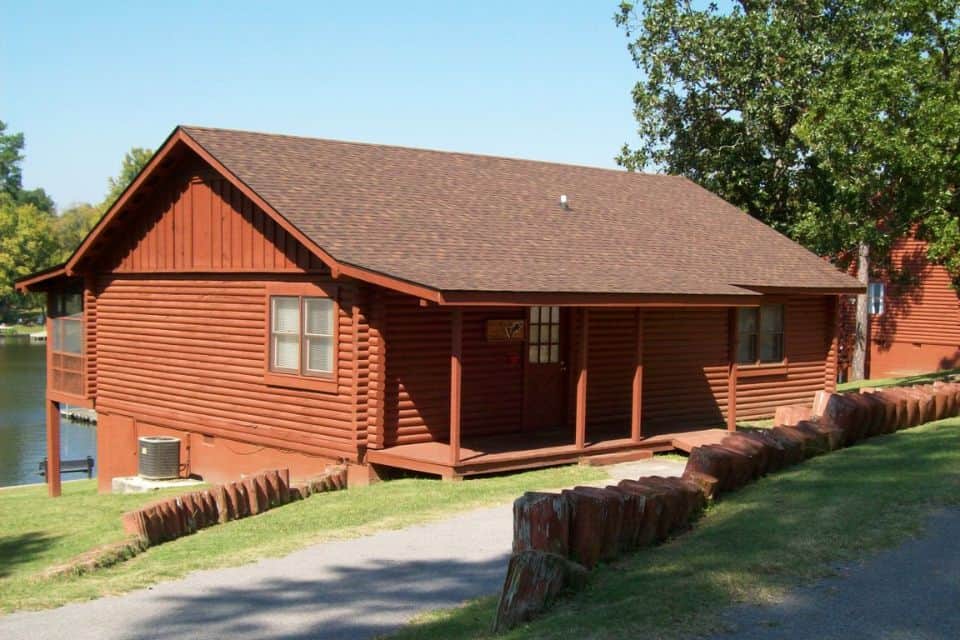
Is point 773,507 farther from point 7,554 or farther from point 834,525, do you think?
point 7,554

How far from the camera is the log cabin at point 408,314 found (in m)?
15.9

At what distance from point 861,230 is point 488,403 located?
39.1 ft

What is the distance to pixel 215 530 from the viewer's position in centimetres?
1316

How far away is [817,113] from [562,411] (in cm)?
1258

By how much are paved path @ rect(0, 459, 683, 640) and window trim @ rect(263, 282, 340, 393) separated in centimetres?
452

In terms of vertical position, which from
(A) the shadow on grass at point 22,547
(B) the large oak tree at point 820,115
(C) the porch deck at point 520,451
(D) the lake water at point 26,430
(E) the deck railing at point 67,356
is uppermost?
(B) the large oak tree at point 820,115

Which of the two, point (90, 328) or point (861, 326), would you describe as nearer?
point (90, 328)

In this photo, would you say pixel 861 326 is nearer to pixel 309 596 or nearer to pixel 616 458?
pixel 616 458

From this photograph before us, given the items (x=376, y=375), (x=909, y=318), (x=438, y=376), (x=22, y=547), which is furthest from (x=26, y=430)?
(x=909, y=318)

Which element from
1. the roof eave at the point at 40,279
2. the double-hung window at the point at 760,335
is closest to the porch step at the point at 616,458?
the double-hung window at the point at 760,335

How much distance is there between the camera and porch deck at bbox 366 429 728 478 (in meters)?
15.2

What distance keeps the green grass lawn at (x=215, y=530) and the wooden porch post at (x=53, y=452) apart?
4.41 meters

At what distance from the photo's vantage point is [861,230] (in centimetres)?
2495

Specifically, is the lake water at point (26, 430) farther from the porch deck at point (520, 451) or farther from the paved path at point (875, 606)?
the paved path at point (875, 606)
